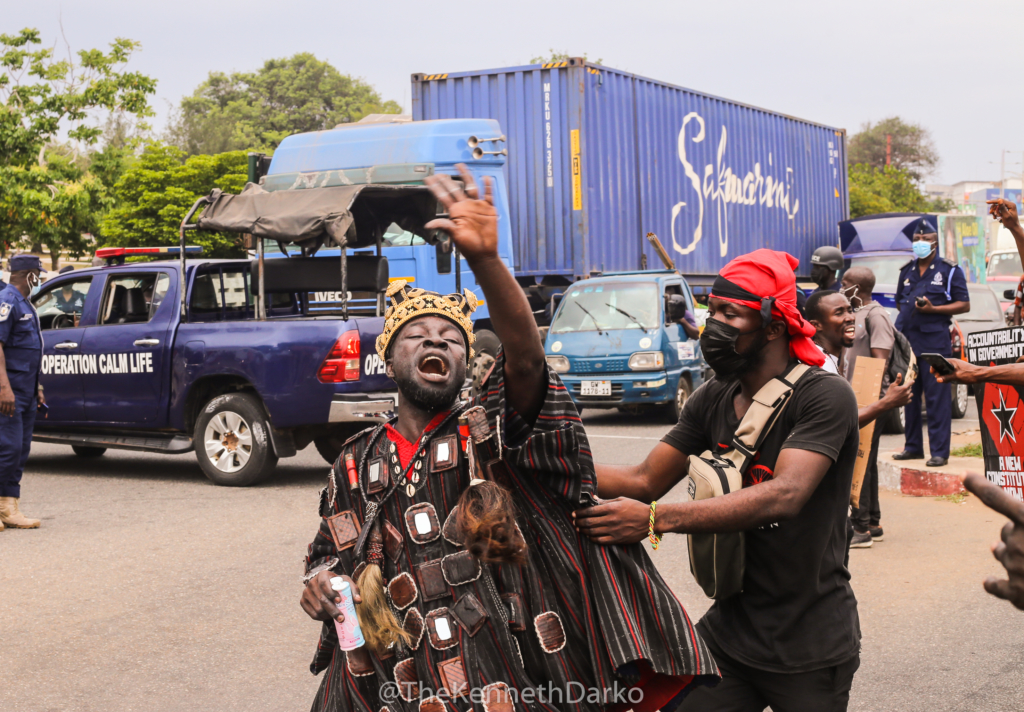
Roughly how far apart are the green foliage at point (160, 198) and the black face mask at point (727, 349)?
24.8 meters

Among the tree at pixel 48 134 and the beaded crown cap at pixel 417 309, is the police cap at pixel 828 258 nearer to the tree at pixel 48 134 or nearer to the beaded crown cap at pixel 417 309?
the beaded crown cap at pixel 417 309

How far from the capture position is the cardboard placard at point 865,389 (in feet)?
20.1

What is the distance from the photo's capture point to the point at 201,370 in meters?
9.02

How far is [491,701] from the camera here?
7.55 feet

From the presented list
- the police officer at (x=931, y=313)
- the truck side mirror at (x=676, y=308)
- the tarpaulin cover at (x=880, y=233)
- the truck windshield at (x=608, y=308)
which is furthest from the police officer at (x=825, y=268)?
the tarpaulin cover at (x=880, y=233)

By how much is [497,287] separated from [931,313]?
7.32 metres

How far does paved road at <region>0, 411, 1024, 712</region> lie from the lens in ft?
14.5

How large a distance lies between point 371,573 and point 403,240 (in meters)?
10.1

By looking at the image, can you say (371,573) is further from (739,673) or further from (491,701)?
(739,673)

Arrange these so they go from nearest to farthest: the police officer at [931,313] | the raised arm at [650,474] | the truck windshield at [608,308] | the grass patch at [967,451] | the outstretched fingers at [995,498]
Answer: the outstretched fingers at [995,498], the raised arm at [650,474], the police officer at [931,313], the grass patch at [967,451], the truck windshield at [608,308]

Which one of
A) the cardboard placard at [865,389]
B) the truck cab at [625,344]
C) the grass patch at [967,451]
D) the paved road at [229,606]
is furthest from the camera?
the truck cab at [625,344]

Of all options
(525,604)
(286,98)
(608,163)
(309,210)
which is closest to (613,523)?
(525,604)

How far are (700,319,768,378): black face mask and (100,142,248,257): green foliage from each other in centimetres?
2483

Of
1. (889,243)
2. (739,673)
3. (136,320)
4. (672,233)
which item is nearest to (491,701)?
(739,673)
